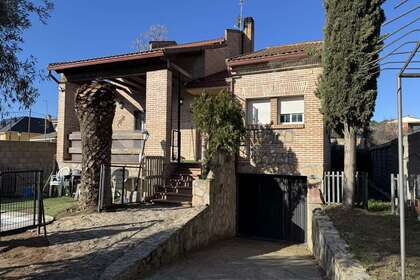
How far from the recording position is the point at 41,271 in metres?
5.99

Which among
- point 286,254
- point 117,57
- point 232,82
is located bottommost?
point 286,254

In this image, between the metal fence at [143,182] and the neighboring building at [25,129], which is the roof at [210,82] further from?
the neighboring building at [25,129]

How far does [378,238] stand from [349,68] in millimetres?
5009

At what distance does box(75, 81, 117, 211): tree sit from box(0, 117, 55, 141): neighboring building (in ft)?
78.0

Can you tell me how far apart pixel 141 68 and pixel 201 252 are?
8.41 metres

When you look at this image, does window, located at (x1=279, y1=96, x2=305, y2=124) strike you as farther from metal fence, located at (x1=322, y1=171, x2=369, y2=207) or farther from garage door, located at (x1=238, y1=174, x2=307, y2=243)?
metal fence, located at (x1=322, y1=171, x2=369, y2=207)

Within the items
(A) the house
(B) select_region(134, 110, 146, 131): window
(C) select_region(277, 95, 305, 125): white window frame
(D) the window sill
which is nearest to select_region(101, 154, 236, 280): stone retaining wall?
(A) the house

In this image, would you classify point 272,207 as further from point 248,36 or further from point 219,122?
point 248,36

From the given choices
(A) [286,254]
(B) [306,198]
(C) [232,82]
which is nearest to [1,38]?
(A) [286,254]

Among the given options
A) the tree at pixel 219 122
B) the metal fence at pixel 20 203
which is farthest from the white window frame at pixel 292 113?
the metal fence at pixel 20 203

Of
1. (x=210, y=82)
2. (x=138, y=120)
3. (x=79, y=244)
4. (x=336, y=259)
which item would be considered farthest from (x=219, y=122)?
(x=138, y=120)

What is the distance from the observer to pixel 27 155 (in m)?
16.5

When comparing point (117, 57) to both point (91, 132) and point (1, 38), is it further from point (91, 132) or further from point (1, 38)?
point (1, 38)

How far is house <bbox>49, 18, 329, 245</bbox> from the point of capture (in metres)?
12.6
